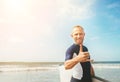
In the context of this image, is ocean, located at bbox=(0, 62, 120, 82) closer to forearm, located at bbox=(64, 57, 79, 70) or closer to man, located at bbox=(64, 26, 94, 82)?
man, located at bbox=(64, 26, 94, 82)

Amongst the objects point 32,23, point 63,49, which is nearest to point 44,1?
point 32,23

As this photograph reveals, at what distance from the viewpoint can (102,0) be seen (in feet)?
13.4

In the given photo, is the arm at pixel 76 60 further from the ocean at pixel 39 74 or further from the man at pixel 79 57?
the ocean at pixel 39 74

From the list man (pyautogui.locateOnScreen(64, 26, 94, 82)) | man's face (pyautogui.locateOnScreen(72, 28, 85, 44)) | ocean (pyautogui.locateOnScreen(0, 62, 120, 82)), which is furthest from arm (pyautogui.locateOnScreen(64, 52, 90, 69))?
ocean (pyautogui.locateOnScreen(0, 62, 120, 82))

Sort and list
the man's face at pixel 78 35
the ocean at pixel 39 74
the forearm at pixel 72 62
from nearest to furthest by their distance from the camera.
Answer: the forearm at pixel 72 62
the man's face at pixel 78 35
the ocean at pixel 39 74

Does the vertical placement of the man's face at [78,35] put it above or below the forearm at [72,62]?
above

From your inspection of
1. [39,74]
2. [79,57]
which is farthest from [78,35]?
[39,74]

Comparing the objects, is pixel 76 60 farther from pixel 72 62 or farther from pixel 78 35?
pixel 78 35

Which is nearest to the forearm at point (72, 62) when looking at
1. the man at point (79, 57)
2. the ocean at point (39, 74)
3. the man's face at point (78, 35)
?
the man at point (79, 57)

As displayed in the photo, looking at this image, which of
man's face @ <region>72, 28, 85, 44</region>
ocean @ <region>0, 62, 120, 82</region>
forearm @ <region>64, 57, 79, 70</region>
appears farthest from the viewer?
ocean @ <region>0, 62, 120, 82</region>

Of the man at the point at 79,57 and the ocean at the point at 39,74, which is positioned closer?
the man at the point at 79,57

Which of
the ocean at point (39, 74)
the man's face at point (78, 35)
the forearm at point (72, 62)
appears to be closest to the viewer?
the forearm at point (72, 62)

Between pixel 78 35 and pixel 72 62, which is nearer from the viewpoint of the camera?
pixel 72 62

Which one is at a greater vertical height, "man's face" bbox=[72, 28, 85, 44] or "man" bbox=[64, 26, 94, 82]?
"man's face" bbox=[72, 28, 85, 44]
